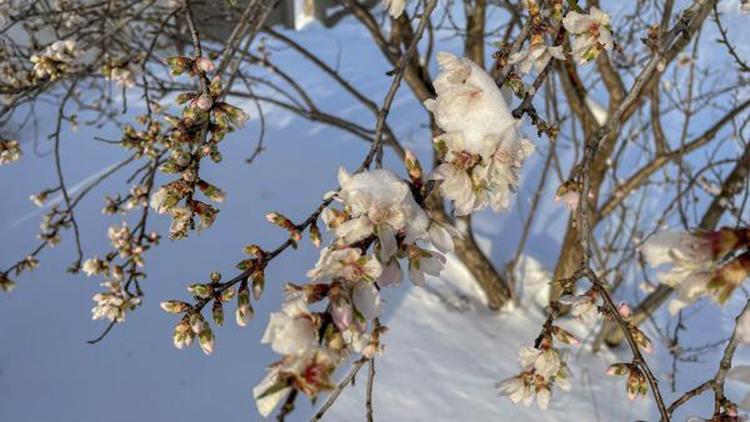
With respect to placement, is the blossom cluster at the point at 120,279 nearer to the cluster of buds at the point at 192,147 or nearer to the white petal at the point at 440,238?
the cluster of buds at the point at 192,147

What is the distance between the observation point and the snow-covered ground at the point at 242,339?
10.6 ft

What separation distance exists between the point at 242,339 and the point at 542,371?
111 inches

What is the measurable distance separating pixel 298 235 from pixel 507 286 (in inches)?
134

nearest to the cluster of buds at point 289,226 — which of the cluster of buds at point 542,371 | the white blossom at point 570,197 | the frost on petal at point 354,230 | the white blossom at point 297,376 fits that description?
the frost on petal at point 354,230

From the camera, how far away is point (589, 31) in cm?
108

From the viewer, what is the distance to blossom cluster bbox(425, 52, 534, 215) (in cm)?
82

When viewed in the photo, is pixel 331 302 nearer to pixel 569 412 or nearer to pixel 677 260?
pixel 677 260

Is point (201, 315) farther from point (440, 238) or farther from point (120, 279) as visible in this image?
point (120, 279)

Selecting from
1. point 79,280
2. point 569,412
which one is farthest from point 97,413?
point 569,412

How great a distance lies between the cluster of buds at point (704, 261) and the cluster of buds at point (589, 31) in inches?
20.2

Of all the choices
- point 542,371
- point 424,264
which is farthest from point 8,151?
point 542,371

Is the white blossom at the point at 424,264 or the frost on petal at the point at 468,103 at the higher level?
the frost on petal at the point at 468,103

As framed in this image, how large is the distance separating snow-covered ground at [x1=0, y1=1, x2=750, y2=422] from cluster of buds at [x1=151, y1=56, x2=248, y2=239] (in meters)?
2.21

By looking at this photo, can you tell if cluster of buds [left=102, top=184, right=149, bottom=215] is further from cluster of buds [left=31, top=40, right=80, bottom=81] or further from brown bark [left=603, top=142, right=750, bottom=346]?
brown bark [left=603, top=142, right=750, bottom=346]
